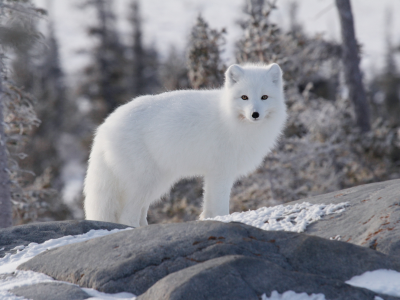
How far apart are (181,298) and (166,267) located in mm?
509

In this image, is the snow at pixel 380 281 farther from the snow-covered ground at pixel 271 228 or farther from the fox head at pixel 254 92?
the fox head at pixel 254 92

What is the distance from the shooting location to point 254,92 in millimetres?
5328

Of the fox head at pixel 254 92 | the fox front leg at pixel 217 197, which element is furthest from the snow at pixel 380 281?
the fox front leg at pixel 217 197

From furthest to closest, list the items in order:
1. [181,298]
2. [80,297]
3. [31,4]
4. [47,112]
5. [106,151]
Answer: [47,112] < [31,4] < [106,151] < [80,297] < [181,298]

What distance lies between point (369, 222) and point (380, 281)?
3.20ft

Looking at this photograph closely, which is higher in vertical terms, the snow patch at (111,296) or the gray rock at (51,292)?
the gray rock at (51,292)

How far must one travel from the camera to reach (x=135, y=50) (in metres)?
30.1

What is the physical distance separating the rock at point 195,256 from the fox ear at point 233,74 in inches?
107

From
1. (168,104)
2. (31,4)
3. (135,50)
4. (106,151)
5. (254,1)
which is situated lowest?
(106,151)

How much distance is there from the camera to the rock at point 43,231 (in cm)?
409

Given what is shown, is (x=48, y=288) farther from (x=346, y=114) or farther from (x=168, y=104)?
(x=346, y=114)

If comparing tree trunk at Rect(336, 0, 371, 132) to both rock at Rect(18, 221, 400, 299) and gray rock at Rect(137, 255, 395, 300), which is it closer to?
rock at Rect(18, 221, 400, 299)

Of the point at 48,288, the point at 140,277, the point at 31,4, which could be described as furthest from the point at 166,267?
the point at 31,4

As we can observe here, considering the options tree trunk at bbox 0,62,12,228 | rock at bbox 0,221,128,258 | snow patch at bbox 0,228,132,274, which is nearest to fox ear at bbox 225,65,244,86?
rock at bbox 0,221,128,258
